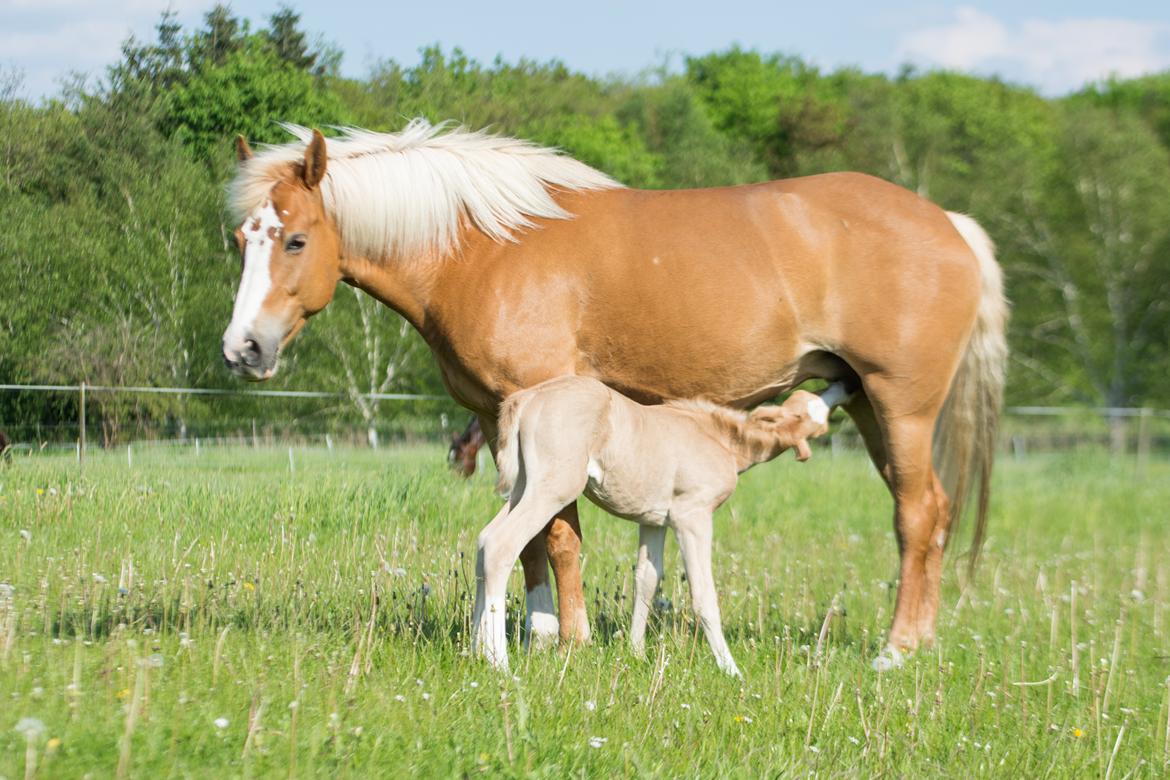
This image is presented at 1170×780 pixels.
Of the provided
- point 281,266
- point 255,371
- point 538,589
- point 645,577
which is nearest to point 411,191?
point 281,266

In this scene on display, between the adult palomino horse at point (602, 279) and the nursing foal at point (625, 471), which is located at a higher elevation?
the adult palomino horse at point (602, 279)

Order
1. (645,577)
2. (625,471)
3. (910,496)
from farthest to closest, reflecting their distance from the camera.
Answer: (910,496) → (645,577) → (625,471)

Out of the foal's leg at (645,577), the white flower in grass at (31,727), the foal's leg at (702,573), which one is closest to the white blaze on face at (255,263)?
the foal's leg at (645,577)

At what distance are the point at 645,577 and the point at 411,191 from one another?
2.13 metres

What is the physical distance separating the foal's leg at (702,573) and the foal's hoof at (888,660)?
0.80 metres

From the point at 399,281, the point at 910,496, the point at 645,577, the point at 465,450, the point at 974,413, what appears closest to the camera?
the point at 645,577

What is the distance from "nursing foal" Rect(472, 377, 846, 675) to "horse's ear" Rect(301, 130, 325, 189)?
1456mm

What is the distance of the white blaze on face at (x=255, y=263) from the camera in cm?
507

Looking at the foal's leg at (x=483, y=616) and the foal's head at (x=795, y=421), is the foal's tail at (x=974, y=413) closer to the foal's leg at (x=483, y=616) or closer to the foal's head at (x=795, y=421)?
the foal's head at (x=795, y=421)

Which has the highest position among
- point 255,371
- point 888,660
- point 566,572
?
point 255,371

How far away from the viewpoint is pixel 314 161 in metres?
5.16

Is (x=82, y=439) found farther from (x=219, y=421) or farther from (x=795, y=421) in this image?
(x=795, y=421)

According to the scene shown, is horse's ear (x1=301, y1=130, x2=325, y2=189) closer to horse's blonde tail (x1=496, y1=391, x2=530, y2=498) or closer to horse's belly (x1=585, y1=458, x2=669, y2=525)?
horse's blonde tail (x1=496, y1=391, x2=530, y2=498)

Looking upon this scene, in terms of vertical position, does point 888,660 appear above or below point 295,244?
below
